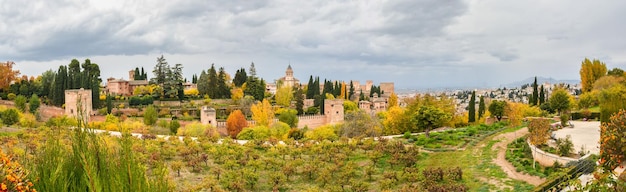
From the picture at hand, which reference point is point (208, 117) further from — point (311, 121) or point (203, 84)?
point (203, 84)

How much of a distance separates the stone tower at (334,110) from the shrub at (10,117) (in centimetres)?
2346

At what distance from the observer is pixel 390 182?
41.1 feet

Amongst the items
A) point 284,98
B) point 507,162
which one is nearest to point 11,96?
point 284,98

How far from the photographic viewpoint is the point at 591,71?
41.4 meters

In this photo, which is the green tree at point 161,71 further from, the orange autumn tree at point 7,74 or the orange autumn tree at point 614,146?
the orange autumn tree at point 614,146

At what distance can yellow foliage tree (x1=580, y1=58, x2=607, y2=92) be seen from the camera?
136 ft

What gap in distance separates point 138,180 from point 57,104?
1576 inches

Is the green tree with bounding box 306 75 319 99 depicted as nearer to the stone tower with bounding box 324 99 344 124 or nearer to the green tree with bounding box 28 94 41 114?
the stone tower with bounding box 324 99 344 124

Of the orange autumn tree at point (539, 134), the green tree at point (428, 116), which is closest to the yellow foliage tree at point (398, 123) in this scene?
the green tree at point (428, 116)

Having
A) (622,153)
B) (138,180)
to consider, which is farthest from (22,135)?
(622,153)

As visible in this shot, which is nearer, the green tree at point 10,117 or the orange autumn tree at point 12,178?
the orange autumn tree at point 12,178

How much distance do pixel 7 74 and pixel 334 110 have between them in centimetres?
3062

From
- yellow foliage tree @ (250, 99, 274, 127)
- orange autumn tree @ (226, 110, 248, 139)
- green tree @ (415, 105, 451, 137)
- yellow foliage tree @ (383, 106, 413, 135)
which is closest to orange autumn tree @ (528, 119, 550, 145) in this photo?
green tree @ (415, 105, 451, 137)

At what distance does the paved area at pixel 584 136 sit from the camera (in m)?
14.8
